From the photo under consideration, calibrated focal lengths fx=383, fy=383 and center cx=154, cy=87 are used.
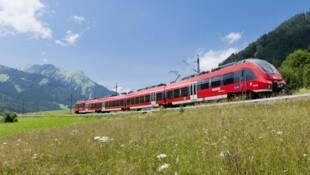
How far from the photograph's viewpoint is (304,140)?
5824 mm

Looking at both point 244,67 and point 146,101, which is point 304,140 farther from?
point 146,101

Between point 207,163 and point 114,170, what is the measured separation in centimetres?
177

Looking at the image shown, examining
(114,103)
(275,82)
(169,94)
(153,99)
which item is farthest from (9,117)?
(275,82)

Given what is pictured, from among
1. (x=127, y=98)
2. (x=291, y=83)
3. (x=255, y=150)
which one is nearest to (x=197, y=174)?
(x=255, y=150)

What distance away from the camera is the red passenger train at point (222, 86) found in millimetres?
29516

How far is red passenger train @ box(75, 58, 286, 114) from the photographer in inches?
1162

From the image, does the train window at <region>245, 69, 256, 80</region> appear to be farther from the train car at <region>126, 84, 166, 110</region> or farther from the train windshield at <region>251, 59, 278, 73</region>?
the train car at <region>126, 84, 166, 110</region>

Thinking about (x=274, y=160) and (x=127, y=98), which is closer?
(x=274, y=160)

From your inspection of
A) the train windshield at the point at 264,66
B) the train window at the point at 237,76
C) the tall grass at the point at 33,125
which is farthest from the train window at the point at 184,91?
the train windshield at the point at 264,66

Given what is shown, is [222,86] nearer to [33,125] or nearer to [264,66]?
[264,66]

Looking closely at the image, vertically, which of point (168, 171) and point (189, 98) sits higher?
point (189, 98)

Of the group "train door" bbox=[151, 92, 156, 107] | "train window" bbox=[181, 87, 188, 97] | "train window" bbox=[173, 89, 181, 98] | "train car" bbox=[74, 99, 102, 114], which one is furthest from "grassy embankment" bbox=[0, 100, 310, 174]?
"train car" bbox=[74, 99, 102, 114]

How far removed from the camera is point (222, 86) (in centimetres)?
3378

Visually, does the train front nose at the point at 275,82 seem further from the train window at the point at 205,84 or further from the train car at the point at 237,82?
the train window at the point at 205,84
